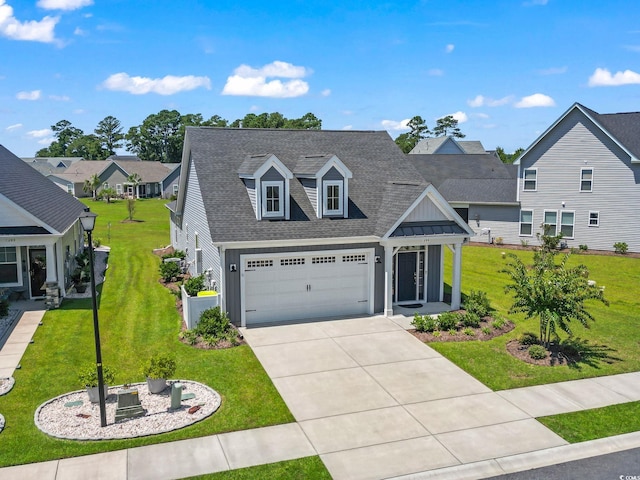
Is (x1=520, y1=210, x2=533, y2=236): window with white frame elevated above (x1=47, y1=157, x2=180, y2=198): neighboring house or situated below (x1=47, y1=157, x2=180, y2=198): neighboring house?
below

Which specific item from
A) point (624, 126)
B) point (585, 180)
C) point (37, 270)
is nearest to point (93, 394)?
point (37, 270)

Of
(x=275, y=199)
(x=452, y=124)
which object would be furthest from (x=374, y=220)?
(x=452, y=124)

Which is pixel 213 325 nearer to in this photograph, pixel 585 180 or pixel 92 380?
Result: pixel 92 380

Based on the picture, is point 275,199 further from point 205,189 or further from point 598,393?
point 598,393

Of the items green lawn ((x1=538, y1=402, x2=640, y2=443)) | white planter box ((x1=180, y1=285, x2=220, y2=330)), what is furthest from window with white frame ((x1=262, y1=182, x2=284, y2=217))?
green lawn ((x1=538, y1=402, x2=640, y2=443))

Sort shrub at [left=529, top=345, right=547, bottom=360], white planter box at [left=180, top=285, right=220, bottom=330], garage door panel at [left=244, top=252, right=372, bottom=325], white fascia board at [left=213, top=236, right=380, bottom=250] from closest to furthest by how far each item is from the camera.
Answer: shrub at [left=529, top=345, right=547, bottom=360] → white planter box at [left=180, top=285, right=220, bottom=330] → white fascia board at [left=213, top=236, right=380, bottom=250] → garage door panel at [left=244, top=252, right=372, bottom=325]

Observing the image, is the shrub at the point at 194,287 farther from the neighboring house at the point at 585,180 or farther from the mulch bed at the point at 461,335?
the neighboring house at the point at 585,180

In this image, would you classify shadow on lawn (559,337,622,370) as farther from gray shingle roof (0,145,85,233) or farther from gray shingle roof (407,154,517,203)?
gray shingle roof (407,154,517,203)
